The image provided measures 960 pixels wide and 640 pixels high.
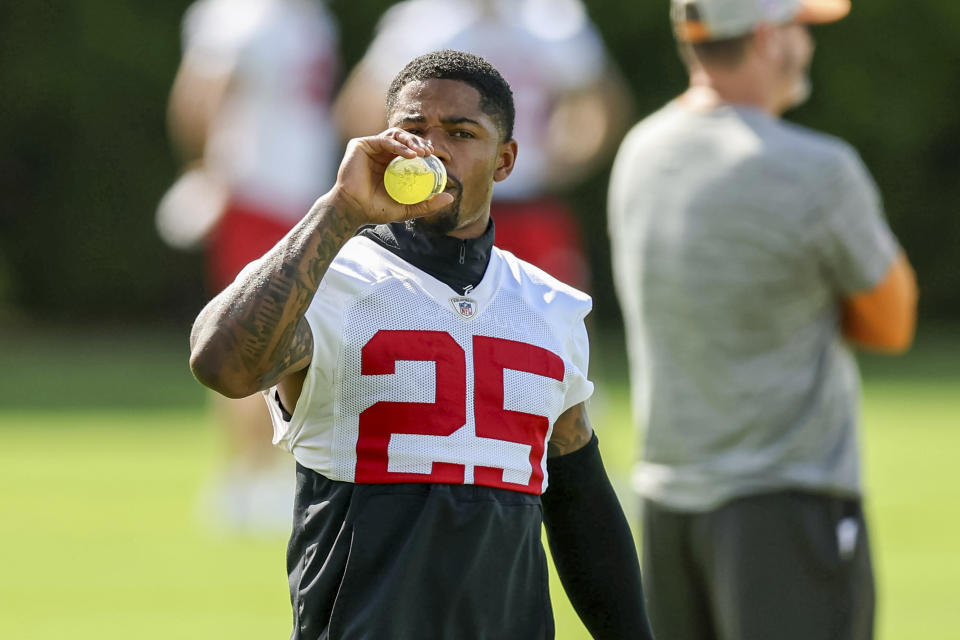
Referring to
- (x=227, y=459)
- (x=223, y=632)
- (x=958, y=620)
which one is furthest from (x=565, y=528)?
(x=227, y=459)

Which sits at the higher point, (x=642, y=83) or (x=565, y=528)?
(x=642, y=83)

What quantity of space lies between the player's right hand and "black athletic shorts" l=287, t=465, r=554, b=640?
45 centimetres

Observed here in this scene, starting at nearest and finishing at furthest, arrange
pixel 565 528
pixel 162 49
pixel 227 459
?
1. pixel 565 528
2. pixel 227 459
3. pixel 162 49

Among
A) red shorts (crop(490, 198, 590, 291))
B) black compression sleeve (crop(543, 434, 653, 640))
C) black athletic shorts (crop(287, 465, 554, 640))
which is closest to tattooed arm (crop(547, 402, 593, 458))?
black compression sleeve (crop(543, 434, 653, 640))

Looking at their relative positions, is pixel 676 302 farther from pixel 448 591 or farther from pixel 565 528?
pixel 448 591

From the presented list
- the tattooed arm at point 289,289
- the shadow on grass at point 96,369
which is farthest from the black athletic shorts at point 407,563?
the shadow on grass at point 96,369

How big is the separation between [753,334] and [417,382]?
1487mm

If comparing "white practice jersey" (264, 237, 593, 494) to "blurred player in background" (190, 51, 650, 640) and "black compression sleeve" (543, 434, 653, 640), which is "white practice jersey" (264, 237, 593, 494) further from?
"black compression sleeve" (543, 434, 653, 640)

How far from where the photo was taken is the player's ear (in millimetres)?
3033

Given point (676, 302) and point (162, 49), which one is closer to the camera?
point (676, 302)

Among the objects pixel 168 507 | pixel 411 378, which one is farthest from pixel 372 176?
pixel 168 507

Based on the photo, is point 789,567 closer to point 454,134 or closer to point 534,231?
point 454,134

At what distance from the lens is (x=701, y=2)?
4.27m

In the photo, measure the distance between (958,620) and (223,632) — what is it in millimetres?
2689
